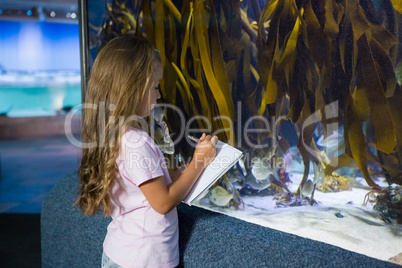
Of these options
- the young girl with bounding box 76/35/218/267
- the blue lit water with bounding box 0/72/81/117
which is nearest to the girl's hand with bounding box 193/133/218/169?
the young girl with bounding box 76/35/218/267

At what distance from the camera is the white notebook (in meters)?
0.88

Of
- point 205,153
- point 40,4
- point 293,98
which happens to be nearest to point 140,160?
point 205,153

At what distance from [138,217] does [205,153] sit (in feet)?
0.69

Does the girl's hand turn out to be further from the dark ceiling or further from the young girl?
the dark ceiling

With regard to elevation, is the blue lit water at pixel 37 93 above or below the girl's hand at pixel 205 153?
below

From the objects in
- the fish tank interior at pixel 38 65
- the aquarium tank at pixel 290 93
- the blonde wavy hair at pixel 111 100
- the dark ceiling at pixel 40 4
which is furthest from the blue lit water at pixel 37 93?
the blonde wavy hair at pixel 111 100

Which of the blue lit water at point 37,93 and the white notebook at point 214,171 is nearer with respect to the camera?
the white notebook at point 214,171

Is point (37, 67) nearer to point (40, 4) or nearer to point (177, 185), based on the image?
point (40, 4)

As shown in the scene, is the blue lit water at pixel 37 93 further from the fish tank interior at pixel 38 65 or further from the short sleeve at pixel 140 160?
the short sleeve at pixel 140 160

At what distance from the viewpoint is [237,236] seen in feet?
3.18

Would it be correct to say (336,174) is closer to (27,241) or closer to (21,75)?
(27,241)

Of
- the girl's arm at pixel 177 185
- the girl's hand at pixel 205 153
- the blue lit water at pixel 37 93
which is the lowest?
the blue lit water at pixel 37 93

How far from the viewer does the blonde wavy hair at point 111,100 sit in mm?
868

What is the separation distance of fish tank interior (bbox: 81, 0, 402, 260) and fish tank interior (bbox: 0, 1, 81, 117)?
6063 mm
